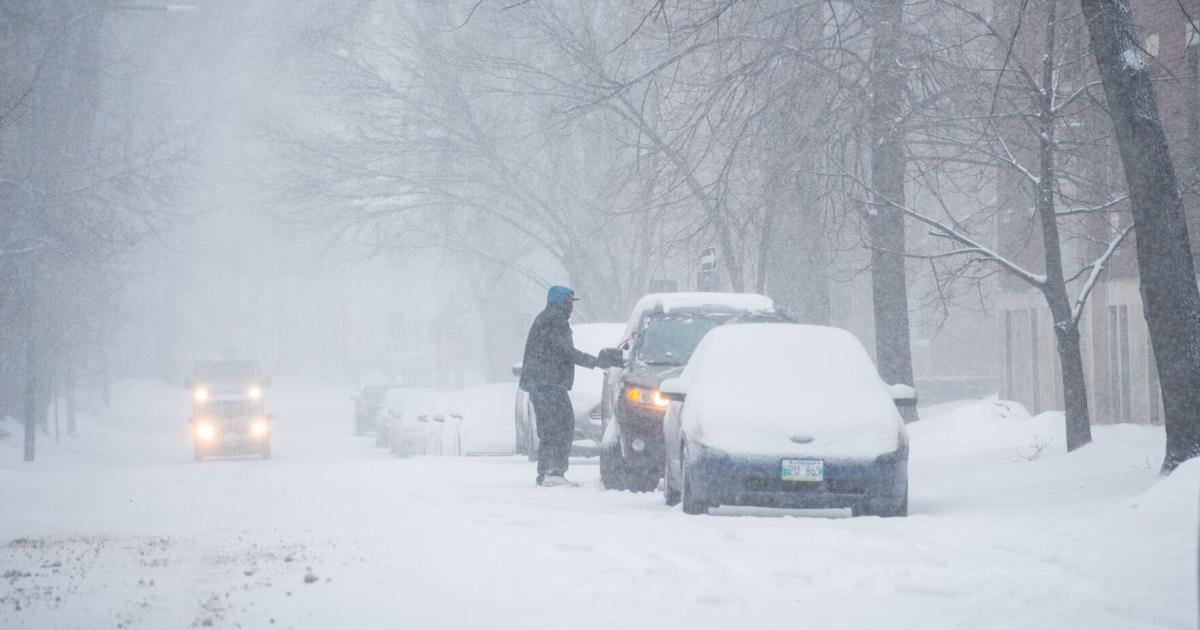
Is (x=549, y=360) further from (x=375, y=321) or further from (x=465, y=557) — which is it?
(x=375, y=321)

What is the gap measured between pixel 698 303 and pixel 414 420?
21104 millimetres

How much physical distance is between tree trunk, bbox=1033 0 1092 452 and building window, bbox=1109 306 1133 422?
9.31 m

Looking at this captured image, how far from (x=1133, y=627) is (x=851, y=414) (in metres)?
5.31

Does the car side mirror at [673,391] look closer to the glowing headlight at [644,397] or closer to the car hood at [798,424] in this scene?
the car hood at [798,424]

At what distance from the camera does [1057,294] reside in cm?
1603

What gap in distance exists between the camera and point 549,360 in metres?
15.7

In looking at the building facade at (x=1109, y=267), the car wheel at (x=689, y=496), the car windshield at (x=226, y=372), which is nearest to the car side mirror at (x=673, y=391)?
the car wheel at (x=689, y=496)

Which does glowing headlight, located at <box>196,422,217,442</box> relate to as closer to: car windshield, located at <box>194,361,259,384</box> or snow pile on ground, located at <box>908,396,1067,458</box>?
car windshield, located at <box>194,361,259,384</box>

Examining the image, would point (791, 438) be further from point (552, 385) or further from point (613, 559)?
point (552, 385)

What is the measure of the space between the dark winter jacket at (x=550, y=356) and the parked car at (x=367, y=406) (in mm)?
37023

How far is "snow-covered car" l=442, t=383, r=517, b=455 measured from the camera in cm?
2667

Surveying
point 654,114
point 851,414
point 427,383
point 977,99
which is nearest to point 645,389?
point 851,414

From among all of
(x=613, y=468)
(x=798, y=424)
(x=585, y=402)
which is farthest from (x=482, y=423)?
(x=798, y=424)

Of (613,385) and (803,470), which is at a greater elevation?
(613,385)
